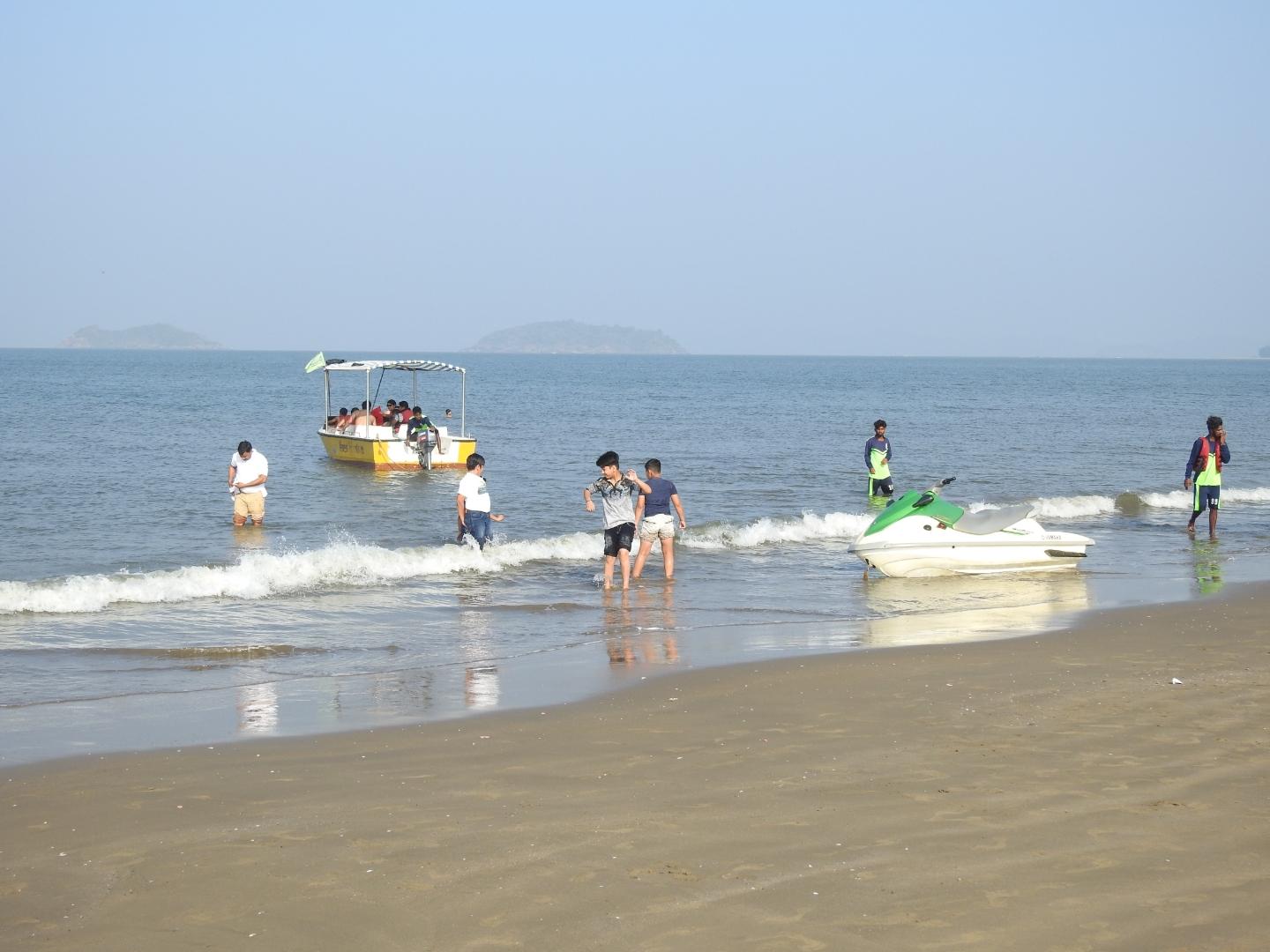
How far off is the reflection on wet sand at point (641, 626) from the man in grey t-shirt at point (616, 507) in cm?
33

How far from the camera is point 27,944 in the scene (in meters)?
4.69

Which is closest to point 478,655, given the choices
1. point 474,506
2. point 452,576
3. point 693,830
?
point 452,576

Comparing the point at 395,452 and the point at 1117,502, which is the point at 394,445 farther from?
the point at 1117,502

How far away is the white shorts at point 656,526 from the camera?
46.1 feet

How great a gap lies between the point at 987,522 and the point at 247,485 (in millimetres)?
10903

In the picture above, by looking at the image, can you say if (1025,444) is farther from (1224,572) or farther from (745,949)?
(745,949)

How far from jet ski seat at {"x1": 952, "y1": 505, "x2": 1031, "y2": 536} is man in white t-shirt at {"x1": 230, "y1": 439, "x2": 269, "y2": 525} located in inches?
409

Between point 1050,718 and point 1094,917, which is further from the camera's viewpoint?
A: point 1050,718

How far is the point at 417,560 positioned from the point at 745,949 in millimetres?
11509

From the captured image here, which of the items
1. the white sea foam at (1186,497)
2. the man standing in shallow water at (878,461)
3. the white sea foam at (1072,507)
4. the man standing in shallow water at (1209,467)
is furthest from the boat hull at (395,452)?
the man standing in shallow water at (1209,467)

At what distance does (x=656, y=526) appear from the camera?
14.1 meters

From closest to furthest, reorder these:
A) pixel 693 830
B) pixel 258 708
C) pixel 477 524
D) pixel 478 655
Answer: pixel 693 830 → pixel 258 708 → pixel 478 655 → pixel 477 524

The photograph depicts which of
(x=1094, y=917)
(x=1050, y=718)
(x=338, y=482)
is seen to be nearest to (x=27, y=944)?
(x=1094, y=917)

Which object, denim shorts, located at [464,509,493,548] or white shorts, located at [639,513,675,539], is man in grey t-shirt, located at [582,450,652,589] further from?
denim shorts, located at [464,509,493,548]
